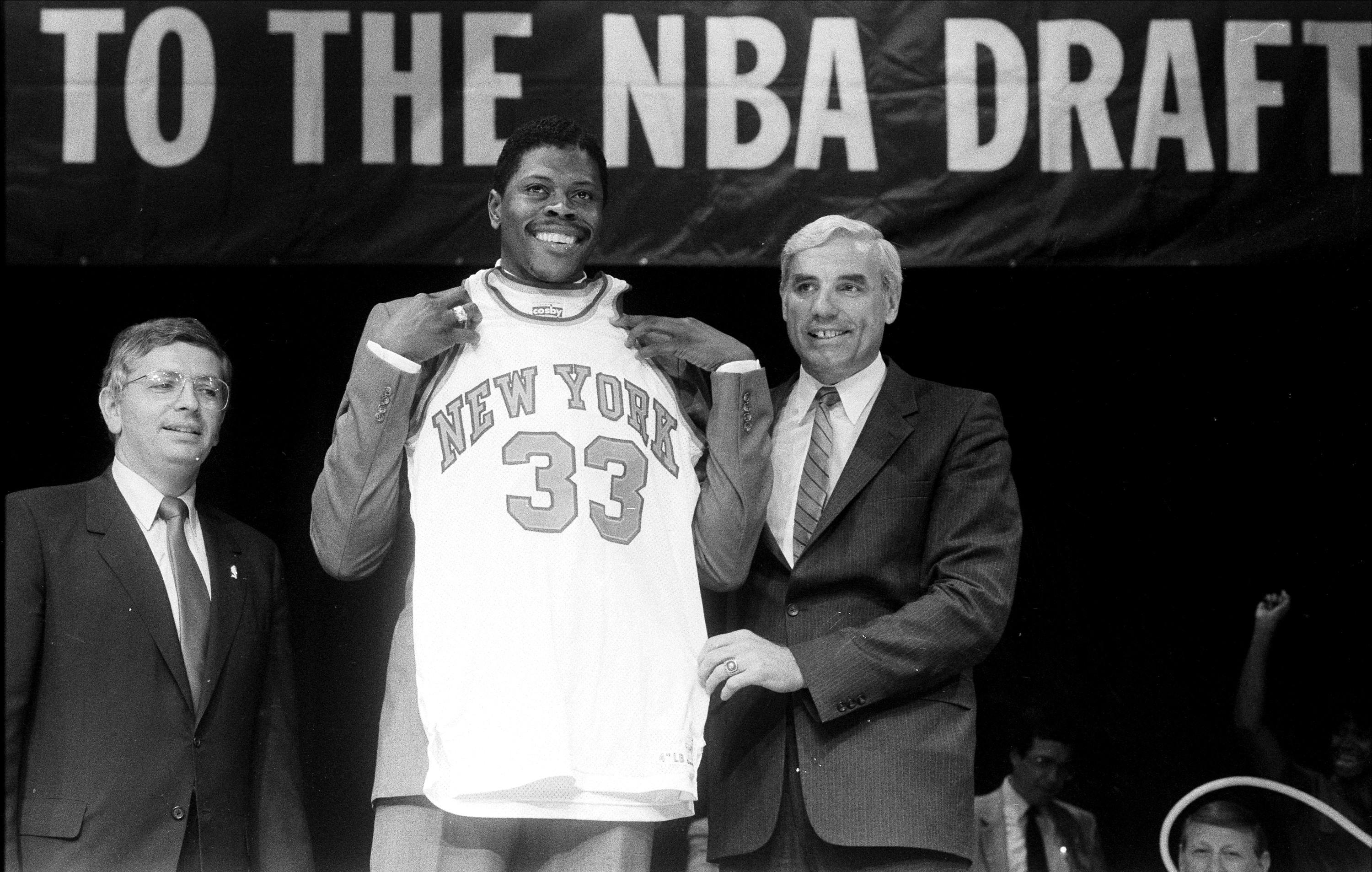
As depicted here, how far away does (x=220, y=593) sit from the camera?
11.5 feet

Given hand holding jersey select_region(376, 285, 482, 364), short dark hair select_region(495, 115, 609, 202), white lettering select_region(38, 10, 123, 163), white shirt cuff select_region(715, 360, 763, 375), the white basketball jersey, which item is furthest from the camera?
white lettering select_region(38, 10, 123, 163)

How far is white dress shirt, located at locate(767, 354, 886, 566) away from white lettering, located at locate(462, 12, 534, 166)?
1076 millimetres

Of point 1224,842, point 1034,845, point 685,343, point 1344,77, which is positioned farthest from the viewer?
point 1034,845

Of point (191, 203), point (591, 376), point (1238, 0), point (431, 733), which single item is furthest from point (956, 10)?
point (431, 733)

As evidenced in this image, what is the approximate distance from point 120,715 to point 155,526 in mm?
405

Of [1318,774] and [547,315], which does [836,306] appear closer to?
[547,315]

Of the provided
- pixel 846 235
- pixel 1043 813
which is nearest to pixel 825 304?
pixel 846 235

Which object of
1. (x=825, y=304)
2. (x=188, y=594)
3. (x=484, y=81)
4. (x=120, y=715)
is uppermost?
(x=484, y=81)

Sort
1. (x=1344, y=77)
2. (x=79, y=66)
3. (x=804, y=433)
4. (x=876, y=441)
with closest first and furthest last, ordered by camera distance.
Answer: (x=876, y=441) → (x=804, y=433) → (x=79, y=66) → (x=1344, y=77)

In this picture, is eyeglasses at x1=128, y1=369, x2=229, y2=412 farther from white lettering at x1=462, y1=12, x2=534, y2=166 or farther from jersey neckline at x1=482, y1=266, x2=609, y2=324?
white lettering at x1=462, y1=12, x2=534, y2=166

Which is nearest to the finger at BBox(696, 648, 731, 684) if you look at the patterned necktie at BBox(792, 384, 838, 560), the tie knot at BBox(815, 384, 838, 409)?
the patterned necktie at BBox(792, 384, 838, 560)

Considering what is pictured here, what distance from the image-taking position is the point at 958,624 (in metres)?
3.30

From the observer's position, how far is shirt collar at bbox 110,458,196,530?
3516 millimetres

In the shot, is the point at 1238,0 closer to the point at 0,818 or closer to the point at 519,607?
the point at 519,607
